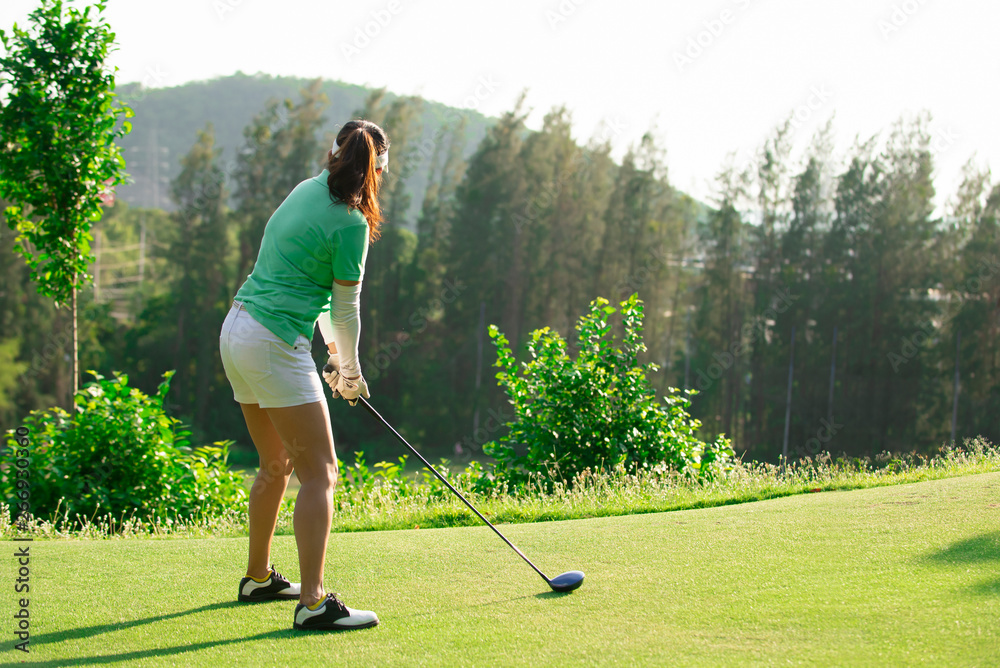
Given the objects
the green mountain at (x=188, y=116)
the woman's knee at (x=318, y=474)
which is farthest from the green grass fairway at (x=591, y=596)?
the green mountain at (x=188, y=116)

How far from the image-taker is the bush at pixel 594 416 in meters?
6.89

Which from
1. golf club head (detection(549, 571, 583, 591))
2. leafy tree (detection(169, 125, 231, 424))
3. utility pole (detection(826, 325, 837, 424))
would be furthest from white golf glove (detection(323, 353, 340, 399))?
leafy tree (detection(169, 125, 231, 424))

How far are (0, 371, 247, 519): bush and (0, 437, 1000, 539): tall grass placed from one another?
14cm

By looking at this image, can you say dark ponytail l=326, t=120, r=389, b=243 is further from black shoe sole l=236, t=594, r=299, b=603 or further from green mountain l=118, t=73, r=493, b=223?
green mountain l=118, t=73, r=493, b=223

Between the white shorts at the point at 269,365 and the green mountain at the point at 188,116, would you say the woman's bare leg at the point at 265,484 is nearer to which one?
the white shorts at the point at 269,365

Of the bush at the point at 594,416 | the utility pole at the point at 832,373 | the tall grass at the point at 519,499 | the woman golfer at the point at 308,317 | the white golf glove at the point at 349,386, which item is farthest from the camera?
the utility pole at the point at 832,373

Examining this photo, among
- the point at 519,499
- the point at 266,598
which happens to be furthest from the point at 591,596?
the point at 519,499

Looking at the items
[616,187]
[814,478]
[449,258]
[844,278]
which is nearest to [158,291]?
[449,258]

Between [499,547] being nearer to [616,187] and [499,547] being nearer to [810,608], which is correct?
[810,608]

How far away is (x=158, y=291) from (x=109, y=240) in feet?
59.1

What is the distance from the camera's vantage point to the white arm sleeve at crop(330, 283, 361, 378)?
116 inches

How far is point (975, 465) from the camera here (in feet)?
20.3

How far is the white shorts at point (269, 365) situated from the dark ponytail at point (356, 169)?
0.56 meters

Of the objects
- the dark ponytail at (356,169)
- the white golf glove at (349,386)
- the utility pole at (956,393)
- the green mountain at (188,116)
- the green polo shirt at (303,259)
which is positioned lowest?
the utility pole at (956,393)
